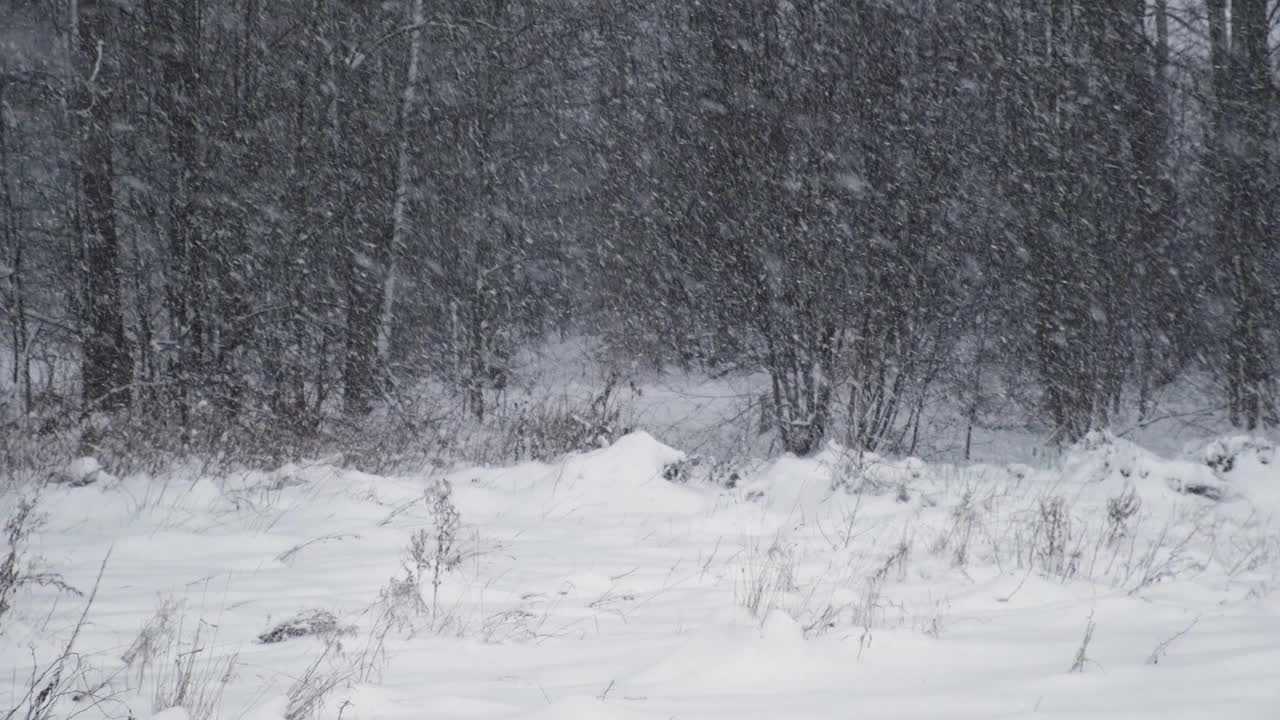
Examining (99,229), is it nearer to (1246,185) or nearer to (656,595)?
(656,595)

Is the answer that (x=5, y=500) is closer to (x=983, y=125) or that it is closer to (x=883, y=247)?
(x=883, y=247)

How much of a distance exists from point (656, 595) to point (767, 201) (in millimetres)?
7234

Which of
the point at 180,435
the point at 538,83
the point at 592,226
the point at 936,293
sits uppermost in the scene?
the point at 538,83

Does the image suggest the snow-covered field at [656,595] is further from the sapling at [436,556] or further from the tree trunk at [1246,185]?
the tree trunk at [1246,185]

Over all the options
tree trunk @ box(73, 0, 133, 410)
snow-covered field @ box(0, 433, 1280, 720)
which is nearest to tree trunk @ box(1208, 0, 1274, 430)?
snow-covered field @ box(0, 433, 1280, 720)

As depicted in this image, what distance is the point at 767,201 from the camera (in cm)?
1015

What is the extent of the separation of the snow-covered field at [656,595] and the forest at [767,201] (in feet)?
10.1

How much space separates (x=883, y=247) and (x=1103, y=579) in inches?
251

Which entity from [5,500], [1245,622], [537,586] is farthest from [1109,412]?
[5,500]

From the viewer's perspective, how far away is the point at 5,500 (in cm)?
509

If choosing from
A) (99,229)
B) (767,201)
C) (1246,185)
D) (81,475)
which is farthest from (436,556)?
(1246,185)

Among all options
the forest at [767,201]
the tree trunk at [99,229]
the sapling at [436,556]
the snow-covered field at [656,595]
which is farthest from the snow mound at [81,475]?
the tree trunk at [99,229]

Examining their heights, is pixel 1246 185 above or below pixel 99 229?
above

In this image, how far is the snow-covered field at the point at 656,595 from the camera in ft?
8.02
